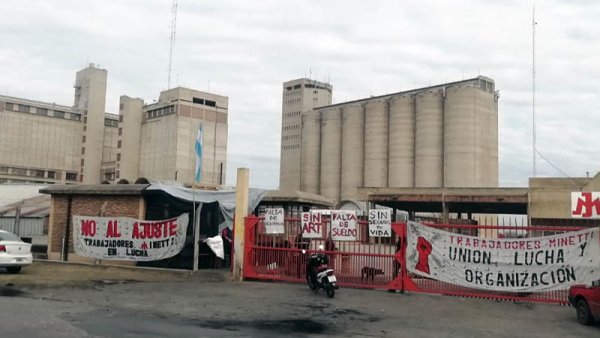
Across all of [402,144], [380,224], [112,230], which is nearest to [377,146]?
[402,144]

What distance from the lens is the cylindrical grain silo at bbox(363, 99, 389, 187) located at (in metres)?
74.1

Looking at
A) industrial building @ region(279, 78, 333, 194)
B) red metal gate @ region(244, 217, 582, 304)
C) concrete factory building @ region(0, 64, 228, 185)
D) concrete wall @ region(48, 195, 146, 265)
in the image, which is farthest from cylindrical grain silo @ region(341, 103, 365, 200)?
red metal gate @ region(244, 217, 582, 304)

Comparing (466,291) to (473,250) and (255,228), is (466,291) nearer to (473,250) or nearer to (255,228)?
(473,250)

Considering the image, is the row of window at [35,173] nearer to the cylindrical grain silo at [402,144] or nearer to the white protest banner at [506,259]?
the cylindrical grain silo at [402,144]

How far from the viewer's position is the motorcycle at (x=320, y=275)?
13.6m

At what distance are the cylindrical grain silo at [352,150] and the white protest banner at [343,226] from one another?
61.5 m

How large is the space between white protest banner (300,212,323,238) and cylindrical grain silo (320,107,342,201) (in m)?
64.5

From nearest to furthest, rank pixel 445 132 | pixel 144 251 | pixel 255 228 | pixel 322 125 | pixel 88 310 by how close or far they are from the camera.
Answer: pixel 88 310 → pixel 255 228 → pixel 144 251 → pixel 445 132 → pixel 322 125

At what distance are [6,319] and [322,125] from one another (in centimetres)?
Answer: 7721

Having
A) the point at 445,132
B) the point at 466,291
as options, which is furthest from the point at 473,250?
the point at 445,132

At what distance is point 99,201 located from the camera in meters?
22.0

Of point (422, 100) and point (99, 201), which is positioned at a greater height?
point (422, 100)

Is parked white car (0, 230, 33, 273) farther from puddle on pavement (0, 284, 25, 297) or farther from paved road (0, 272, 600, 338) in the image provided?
puddle on pavement (0, 284, 25, 297)

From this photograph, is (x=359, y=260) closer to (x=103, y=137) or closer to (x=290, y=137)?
(x=290, y=137)
